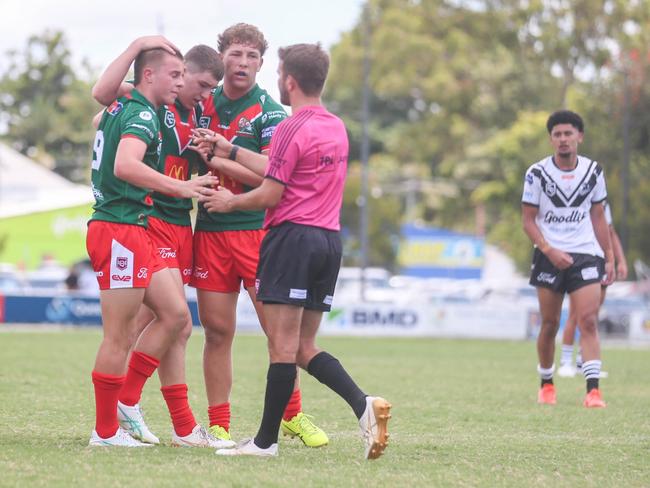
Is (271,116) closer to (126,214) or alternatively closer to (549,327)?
(126,214)

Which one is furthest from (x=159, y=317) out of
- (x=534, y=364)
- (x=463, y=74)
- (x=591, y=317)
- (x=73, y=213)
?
(x=463, y=74)

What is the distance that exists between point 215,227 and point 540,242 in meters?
4.16

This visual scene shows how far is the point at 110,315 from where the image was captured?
22.1ft

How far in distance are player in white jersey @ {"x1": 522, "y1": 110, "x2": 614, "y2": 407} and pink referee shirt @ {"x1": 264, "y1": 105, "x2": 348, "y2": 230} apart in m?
4.47

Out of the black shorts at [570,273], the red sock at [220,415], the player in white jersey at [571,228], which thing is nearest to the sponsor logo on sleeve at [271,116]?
the red sock at [220,415]

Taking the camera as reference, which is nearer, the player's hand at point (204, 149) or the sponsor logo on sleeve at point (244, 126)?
the player's hand at point (204, 149)

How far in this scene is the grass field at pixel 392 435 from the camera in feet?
19.4

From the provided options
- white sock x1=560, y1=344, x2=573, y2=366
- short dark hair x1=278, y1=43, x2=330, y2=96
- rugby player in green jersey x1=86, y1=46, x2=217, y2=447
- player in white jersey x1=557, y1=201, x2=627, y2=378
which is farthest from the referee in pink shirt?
white sock x1=560, y1=344, x2=573, y2=366

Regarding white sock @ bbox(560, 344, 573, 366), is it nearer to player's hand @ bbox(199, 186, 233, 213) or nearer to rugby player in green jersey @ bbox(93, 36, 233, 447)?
rugby player in green jersey @ bbox(93, 36, 233, 447)

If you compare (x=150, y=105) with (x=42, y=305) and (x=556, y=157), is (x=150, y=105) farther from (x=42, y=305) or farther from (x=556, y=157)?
(x=42, y=305)

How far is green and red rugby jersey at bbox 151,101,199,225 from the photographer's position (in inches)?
281

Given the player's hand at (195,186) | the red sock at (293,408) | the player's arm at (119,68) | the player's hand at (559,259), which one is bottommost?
the red sock at (293,408)

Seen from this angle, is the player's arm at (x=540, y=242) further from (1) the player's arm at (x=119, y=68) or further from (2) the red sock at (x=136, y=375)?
(1) the player's arm at (x=119, y=68)

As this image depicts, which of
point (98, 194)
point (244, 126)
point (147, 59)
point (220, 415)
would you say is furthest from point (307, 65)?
point (220, 415)
